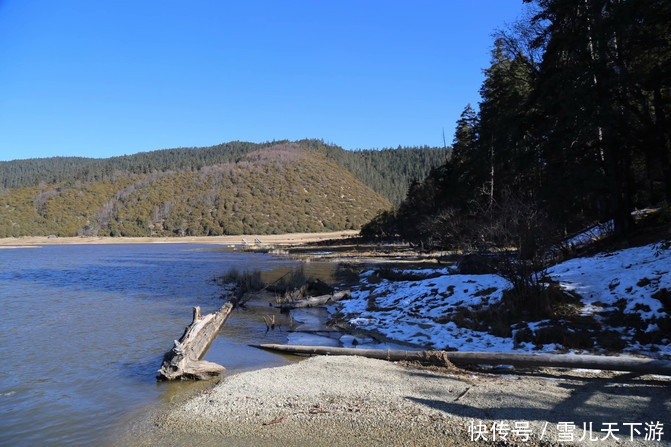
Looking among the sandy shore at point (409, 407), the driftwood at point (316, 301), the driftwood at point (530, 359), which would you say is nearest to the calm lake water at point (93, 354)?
the driftwood at point (316, 301)

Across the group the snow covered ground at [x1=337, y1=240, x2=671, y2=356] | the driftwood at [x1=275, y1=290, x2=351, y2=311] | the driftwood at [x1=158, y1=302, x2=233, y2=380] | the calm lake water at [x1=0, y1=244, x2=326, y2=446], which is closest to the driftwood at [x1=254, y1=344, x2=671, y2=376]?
the snow covered ground at [x1=337, y1=240, x2=671, y2=356]

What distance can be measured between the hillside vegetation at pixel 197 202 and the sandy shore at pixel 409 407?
101 metres

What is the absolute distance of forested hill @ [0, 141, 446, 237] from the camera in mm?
106938

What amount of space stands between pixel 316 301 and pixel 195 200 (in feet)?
378

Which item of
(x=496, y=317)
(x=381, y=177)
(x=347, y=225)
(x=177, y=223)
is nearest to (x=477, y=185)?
(x=496, y=317)

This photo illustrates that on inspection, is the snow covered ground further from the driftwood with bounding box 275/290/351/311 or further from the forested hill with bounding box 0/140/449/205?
the forested hill with bounding box 0/140/449/205

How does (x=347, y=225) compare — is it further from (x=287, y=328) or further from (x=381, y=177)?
(x=287, y=328)

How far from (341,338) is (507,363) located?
186 inches

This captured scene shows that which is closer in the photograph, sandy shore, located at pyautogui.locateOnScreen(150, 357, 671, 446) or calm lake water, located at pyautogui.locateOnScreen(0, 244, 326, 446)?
sandy shore, located at pyautogui.locateOnScreen(150, 357, 671, 446)

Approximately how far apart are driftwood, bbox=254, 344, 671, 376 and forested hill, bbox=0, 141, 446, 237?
99772mm

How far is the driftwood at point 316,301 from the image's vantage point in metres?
15.9

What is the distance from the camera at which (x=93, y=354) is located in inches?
394

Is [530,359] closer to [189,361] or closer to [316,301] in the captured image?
[189,361]

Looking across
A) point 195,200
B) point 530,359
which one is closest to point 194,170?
point 195,200
